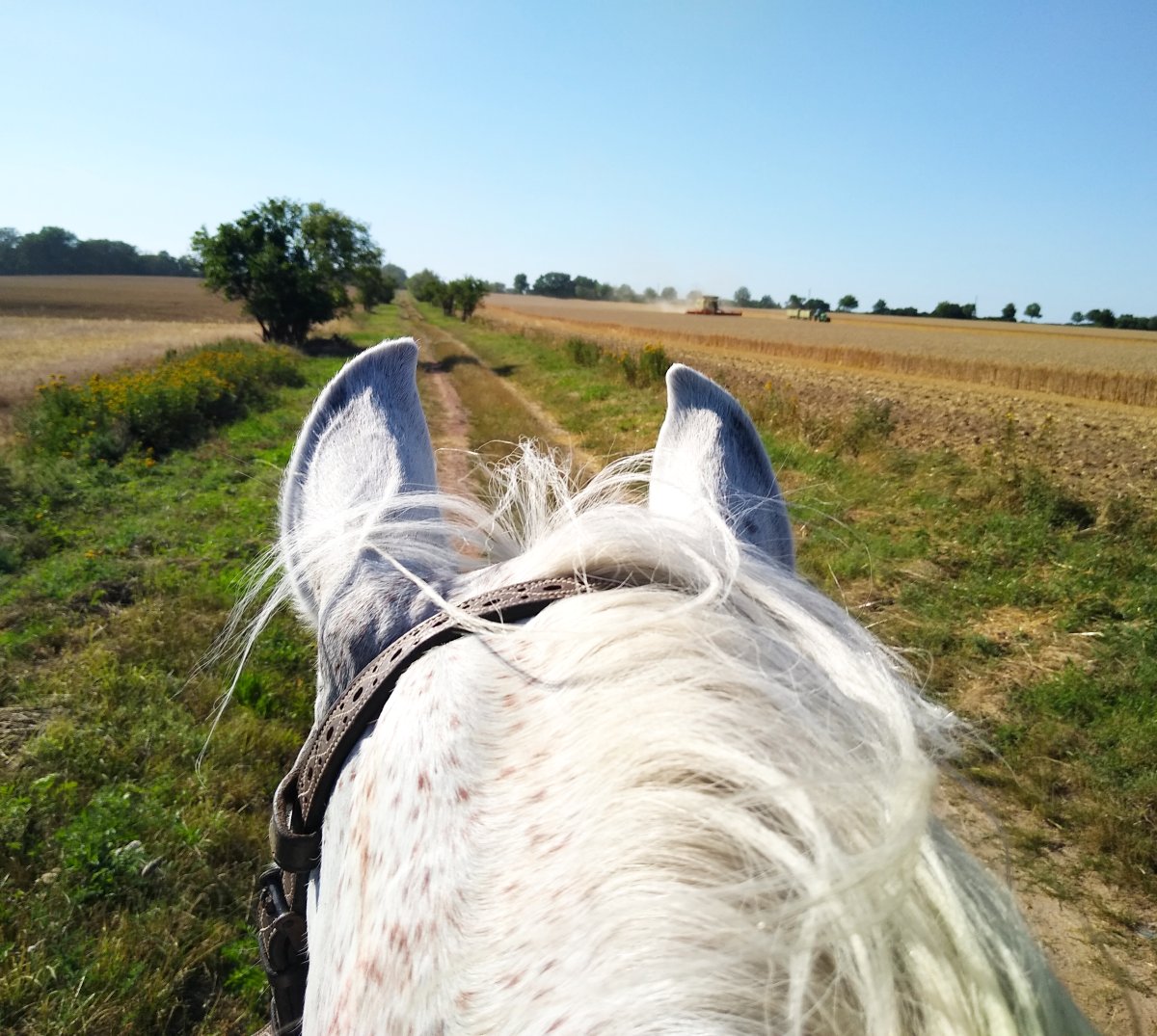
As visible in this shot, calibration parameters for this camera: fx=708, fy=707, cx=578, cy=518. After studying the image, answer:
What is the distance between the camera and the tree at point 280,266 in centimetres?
2795

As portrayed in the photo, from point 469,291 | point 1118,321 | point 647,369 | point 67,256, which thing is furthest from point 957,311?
point 67,256

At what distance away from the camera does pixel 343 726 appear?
941 millimetres

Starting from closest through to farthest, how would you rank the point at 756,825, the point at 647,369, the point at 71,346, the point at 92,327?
the point at 756,825 < the point at 647,369 < the point at 71,346 < the point at 92,327

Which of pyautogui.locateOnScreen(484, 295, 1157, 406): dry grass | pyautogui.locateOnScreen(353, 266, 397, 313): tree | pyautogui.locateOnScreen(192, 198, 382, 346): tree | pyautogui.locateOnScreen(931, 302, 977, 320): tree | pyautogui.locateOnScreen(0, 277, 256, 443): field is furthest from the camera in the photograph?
pyautogui.locateOnScreen(931, 302, 977, 320): tree

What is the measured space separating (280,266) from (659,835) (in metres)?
31.5

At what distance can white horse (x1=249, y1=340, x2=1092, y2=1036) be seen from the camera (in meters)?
0.54

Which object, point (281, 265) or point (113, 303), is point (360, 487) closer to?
point (281, 265)

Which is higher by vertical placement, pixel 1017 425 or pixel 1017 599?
pixel 1017 425

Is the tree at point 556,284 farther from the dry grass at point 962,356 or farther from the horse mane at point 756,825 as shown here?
the horse mane at point 756,825

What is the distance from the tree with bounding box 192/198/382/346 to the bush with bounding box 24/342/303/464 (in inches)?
601

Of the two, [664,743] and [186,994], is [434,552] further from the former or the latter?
[186,994]

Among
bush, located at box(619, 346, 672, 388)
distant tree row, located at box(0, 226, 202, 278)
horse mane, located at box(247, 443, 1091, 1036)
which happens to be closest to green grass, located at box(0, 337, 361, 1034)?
horse mane, located at box(247, 443, 1091, 1036)

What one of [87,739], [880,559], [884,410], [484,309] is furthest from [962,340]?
[484,309]

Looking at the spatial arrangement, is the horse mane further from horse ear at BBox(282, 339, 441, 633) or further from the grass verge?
the grass verge
